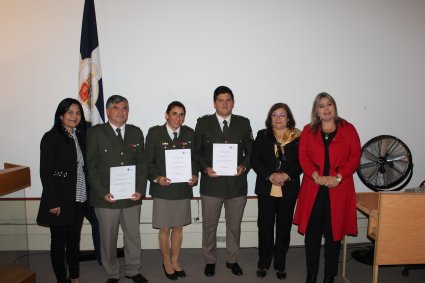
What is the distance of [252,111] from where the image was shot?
149 inches

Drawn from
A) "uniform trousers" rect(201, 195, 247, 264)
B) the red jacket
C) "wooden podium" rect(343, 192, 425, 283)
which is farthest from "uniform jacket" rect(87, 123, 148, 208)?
"wooden podium" rect(343, 192, 425, 283)

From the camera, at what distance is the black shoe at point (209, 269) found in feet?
10.2

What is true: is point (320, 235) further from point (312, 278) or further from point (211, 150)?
point (211, 150)

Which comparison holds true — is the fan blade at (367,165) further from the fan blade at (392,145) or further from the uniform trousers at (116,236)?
the uniform trousers at (116,236)

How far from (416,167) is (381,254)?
1.92 metres

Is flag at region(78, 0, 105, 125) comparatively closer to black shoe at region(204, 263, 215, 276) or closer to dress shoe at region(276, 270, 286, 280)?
black shoe at region(204, 263, 215, 276)

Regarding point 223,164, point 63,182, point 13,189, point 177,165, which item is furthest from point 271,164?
point 13,189

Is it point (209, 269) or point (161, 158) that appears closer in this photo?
point (161, 158)

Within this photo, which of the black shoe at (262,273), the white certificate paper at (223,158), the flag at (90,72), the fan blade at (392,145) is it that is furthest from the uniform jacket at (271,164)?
the flag at (90,72)

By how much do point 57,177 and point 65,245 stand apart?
25.9 inches

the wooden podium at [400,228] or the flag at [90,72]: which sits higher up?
the flag at [90,72]

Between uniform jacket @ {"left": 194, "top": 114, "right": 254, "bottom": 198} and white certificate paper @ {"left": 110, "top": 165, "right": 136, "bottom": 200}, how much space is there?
0.65 meters

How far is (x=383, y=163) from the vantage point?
3.53 meters

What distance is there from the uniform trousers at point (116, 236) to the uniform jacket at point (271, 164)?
120 centimetres
